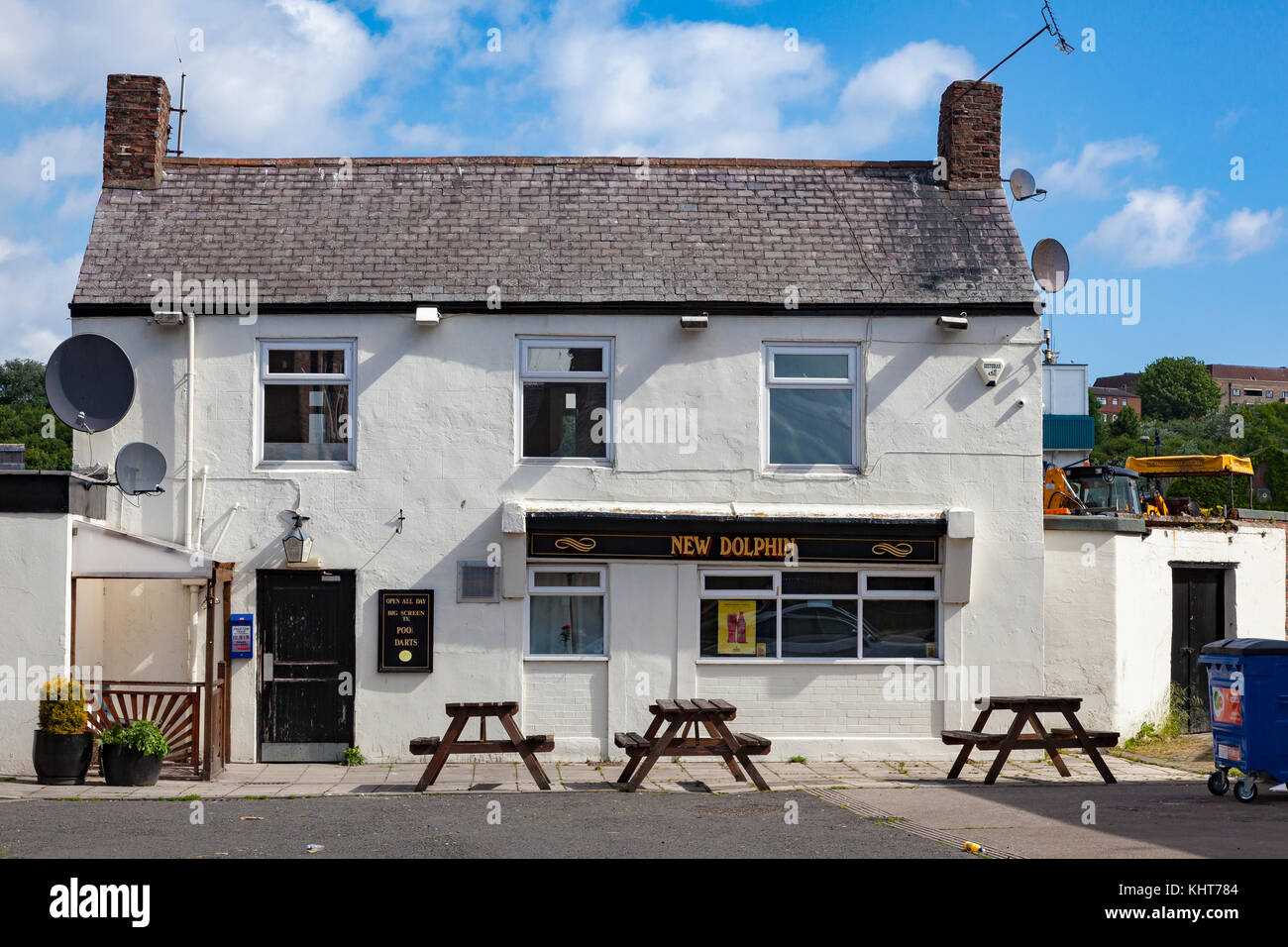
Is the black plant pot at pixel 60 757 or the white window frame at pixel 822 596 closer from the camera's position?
the black plant pot at pixel 60 757

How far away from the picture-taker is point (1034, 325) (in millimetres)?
15062

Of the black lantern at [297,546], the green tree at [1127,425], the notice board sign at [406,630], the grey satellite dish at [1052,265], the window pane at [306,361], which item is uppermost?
the green tree at [1127,425]

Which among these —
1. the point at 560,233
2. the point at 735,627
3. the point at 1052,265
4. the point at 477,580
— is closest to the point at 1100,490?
the point at 1052,265

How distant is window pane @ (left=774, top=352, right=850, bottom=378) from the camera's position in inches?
589

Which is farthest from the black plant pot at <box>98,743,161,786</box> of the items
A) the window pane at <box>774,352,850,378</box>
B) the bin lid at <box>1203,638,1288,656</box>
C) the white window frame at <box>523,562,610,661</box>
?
the bin lid at <box>1203,638,1288,656</box>

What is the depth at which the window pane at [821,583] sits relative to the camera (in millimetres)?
14805

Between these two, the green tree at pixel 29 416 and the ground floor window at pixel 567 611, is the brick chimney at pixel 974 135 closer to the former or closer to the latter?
the ground floor window at pixel 567 611

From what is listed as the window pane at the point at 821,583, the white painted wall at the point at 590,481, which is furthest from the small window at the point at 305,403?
the window pane at the point at 821,583

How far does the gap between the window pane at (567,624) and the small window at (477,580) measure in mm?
465

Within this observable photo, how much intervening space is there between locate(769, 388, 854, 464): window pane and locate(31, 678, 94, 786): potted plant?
7.96 metres

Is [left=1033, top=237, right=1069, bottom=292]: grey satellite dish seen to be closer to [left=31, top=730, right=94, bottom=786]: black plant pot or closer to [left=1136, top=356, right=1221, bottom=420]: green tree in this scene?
[left=31, top=730, right=94, bottom=786]: black plant pot

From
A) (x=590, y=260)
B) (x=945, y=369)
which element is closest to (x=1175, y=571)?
(x=945, y=369)

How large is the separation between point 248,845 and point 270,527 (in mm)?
5870
